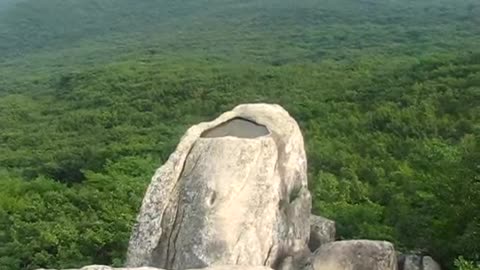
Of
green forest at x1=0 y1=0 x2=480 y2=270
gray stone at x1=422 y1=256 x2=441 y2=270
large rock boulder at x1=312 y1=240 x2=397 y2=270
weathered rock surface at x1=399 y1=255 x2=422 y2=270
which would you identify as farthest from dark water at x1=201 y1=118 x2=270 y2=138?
green forest at x1=0 y1=0 x2=480 y2=270

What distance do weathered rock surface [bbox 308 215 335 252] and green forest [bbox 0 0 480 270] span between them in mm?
1672

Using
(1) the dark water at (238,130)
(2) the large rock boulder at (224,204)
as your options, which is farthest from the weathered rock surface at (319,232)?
(1) the dark water at (238,130)

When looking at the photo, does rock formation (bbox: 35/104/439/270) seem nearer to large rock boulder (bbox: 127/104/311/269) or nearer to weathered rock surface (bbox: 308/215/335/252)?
large rock boulder (bbox: 127/104/311/269)

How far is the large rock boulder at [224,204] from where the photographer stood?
11211 millimetres

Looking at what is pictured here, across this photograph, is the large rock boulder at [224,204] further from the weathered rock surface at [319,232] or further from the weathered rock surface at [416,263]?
the weathered rock surface at [416,263]

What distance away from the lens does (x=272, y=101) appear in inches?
1825

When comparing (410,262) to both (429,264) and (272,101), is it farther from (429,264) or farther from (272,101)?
(272,101)

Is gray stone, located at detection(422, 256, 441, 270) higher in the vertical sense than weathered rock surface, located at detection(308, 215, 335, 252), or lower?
lower

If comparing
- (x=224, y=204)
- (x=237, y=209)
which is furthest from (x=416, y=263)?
(x=224, y=204)

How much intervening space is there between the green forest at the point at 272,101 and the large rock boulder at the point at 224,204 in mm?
2783

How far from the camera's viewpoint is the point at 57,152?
37531mm

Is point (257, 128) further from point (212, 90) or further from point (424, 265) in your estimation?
point (212, 90)

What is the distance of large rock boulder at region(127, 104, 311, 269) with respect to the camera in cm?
1121

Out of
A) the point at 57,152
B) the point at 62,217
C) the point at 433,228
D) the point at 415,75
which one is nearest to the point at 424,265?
the point at 433,228
